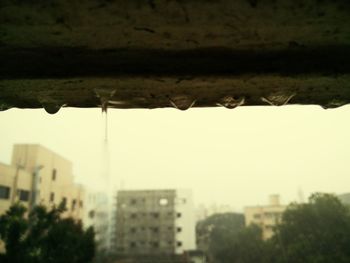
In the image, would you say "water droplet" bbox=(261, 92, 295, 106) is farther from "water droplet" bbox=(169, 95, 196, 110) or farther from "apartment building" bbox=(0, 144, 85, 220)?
"apartment building" bbox=(0, 144, 85, 220)

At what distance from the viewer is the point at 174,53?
133 centimetres

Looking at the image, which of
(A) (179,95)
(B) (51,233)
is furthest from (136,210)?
(A) (179,95)

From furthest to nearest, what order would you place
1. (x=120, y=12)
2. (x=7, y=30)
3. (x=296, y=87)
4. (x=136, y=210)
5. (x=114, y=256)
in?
(x=136, y=210) → (x=114, y=256) → (x=296, y=87) → (x=7, y=30) → (x=120, y=12)

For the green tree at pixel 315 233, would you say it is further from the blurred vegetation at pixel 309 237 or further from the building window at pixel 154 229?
the building window at pixel 154 229

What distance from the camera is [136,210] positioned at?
4750 cm

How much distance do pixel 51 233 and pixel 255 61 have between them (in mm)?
17010

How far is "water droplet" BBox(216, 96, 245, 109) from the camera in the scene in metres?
1.62

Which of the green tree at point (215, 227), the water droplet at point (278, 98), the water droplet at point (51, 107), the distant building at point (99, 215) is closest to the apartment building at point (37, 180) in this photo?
the distant building at point (99, 215)

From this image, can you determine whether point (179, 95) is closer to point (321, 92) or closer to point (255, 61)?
point (255, 61)

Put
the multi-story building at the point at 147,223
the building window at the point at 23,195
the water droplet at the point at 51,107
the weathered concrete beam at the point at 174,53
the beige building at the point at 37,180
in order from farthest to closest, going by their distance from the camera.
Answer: the multi-story building at the point at 147,223
the building window at the point at 23,195
the beige building at the point at 37,180
the water droplet at the point at 51,107
the weathered concrete beam at the point at 174,53

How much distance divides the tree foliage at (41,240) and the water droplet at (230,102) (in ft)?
47.8

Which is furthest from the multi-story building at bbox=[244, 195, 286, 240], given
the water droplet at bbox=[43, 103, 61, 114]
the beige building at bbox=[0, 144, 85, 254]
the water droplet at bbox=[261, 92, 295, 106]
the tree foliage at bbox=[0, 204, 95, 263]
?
the water droplet at bbox=[43, 103, 61, 114]

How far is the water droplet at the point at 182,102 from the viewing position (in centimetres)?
161

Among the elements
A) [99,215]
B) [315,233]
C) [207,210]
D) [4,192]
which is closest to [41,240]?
[4,192]
